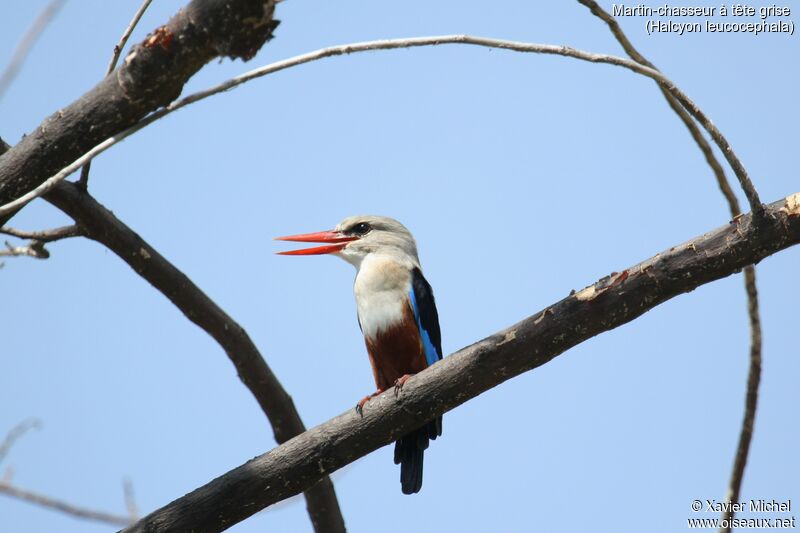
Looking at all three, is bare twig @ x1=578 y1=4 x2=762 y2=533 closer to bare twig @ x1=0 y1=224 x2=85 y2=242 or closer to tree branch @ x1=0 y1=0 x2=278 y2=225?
tree branch @ x1=0 y1=0 x2=278 y2=225

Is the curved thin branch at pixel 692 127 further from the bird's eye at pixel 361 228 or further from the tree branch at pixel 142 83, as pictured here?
the bird's eye at pixel 361 228

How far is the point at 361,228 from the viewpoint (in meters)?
5.38

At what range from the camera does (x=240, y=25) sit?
2301mm

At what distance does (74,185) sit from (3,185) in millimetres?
1022

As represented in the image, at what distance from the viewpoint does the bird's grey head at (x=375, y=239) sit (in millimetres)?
5234

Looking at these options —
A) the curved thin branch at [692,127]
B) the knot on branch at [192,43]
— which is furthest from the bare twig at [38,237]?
the curved thin branch at [692,127]

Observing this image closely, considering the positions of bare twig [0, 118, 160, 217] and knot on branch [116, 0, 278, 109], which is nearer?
knot on branch [116, 0, 278, 109]

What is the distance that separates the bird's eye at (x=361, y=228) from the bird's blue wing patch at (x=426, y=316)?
0.55 meters

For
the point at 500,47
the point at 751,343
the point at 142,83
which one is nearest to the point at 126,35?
the point at 142,83

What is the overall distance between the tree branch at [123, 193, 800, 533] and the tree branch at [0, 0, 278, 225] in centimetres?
125

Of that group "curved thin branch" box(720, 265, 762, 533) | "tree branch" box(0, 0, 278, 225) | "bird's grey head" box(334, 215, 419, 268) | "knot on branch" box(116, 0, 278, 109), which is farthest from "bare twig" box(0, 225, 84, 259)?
"curved thin branch" box(720, 265, 762, 533)

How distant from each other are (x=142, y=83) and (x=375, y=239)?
2.97m

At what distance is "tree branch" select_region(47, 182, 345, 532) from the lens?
145 inches

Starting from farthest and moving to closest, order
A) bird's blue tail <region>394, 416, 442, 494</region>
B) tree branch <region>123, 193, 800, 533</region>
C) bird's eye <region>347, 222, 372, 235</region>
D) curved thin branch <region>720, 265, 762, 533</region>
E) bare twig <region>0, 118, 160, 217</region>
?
1. bird's eye <region>347, 222, 372, 235</region>
2. bird's blue tail <region>394, 416, 442, 494</region>
3. curved thin branch <region>720, 265, 762, 533</region>
4. tree branch <region>123, 193, 800, 533</region>
5. bare twig <region>0, 118, 160, 217</region>
